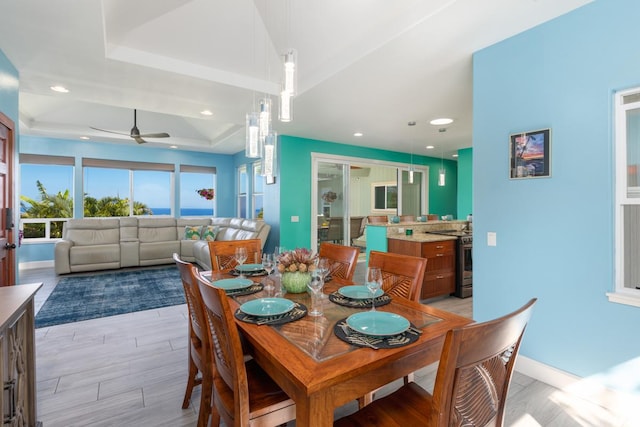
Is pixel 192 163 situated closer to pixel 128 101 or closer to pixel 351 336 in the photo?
pixel 128 101

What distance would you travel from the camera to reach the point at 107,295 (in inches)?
174

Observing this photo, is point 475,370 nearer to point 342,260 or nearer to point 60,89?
point 342,260

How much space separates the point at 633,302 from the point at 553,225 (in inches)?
23.6

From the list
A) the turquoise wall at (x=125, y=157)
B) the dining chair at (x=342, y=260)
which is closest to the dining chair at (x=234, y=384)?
the dining chair at (x=342, y=260)

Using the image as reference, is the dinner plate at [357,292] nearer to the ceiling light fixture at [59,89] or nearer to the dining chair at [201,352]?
the dining chair at [201,352]

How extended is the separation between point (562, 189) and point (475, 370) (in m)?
1.82

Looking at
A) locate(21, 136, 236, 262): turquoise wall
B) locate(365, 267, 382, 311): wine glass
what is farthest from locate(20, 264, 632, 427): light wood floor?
A: locate(21, 136, 236, 262): turquoise wall

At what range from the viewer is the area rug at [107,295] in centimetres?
365

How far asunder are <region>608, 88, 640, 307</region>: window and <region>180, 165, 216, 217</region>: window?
7905mm

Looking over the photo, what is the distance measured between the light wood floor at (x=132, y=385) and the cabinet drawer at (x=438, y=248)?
176 cm

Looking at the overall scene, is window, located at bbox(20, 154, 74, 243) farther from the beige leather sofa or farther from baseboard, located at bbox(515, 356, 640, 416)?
baseboard, located at bbox(515, 356, 640, 416)

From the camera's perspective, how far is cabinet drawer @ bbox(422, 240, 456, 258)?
12.9ft

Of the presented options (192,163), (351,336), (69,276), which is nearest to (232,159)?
(192,163)

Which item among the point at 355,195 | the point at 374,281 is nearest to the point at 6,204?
the point at 374,281
